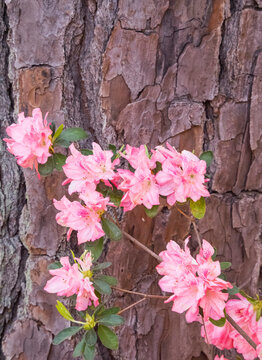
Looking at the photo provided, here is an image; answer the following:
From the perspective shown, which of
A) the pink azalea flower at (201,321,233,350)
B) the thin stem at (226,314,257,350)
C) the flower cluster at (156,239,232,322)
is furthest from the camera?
the pink azalea flower at (201,321,233,350)

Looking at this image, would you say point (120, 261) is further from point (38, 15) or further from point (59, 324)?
point (38, 15)

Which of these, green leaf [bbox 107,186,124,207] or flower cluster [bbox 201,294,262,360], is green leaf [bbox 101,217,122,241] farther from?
flower cluster [bbox 201,294,262,360]

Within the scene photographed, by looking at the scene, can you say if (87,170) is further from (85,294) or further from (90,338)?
(90,338)

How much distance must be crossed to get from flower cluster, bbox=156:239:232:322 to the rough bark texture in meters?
0.33

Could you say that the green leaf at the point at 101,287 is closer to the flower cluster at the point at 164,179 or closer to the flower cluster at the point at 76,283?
the flower cluster at the point at 76,283

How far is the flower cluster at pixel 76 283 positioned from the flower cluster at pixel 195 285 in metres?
0.19

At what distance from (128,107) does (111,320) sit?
2.01 feet

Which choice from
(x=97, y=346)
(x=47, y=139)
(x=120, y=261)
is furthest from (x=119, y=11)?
(x=97, y=346)

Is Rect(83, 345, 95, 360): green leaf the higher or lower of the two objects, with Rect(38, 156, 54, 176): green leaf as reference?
lower

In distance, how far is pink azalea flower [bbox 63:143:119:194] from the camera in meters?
0.92

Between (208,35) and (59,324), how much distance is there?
101cm

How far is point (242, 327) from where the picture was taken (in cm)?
104

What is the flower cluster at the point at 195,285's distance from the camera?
33.0 inches

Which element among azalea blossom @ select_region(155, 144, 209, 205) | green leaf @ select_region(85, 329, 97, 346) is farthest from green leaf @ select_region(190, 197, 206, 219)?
green leaf @ select_region(85, 329, 97, 346)
